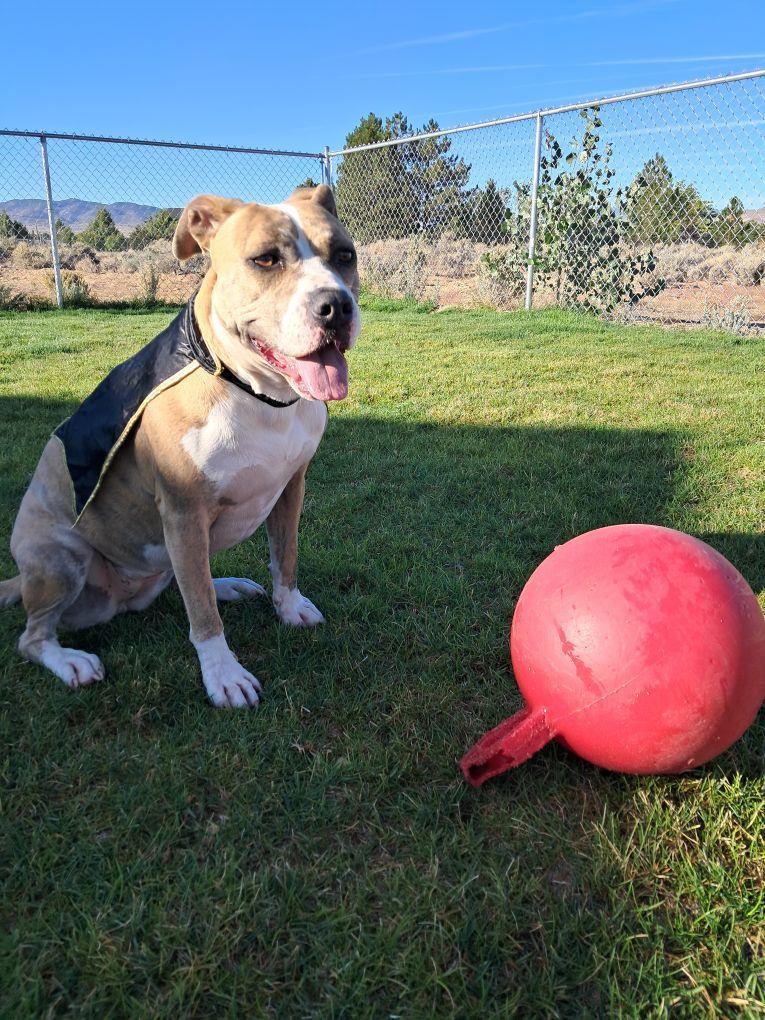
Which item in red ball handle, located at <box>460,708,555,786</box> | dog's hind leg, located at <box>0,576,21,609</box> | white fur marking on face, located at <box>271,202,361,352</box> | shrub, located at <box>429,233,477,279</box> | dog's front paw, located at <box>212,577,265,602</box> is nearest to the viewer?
red ball handle, located at <box>460,708,555,786</box>

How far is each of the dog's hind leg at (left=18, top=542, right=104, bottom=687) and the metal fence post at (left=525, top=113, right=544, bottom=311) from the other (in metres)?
9.34

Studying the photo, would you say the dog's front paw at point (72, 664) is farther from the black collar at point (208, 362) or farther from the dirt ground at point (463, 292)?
the dirt ground at point (463, 292)

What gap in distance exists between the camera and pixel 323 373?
2174mm

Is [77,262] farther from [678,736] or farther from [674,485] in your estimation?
[678,736]

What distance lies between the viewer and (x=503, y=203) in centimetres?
1141

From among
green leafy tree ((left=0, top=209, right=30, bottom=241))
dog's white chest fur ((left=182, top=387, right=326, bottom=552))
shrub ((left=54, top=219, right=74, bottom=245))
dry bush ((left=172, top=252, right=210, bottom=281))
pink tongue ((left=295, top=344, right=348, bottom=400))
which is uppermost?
green leafy tree ((left=0, top=209, right=30, bottom=241))

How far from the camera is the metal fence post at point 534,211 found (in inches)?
397

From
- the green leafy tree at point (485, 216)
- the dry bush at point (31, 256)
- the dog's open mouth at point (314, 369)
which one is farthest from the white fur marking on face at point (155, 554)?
the dry bush at point (31, 256)

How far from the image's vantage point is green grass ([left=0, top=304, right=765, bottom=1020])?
150cm

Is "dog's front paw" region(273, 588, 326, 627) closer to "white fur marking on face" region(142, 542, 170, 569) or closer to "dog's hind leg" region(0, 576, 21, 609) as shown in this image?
"white fur marking on face" region(142, 542, 170, 569)

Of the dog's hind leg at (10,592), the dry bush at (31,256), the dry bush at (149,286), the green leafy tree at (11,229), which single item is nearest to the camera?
the dog's hind leg at (10,592)

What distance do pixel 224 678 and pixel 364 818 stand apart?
0.72m

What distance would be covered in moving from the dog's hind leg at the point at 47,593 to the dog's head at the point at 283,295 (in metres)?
0.96

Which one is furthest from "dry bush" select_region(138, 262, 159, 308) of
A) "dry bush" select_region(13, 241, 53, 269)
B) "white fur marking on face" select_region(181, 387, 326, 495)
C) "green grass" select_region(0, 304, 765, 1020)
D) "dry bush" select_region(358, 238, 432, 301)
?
"white fur marking on face" select_region(181, 387, 326, 495)
